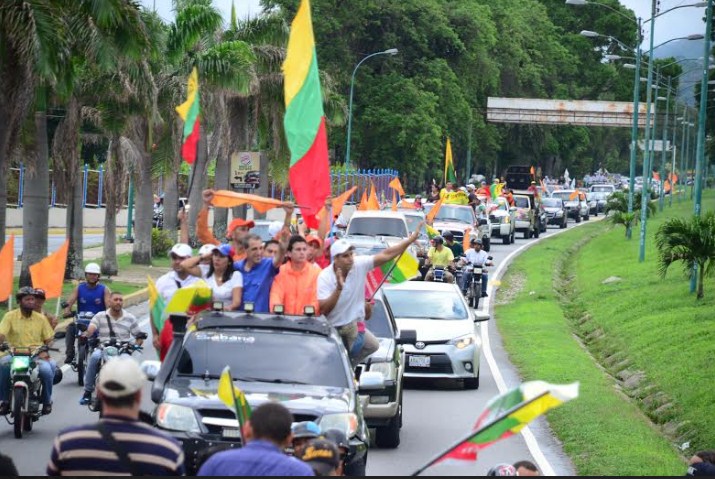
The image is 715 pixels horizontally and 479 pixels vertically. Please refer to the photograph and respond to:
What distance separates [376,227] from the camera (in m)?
35.9

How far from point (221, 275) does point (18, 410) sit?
9.98ft

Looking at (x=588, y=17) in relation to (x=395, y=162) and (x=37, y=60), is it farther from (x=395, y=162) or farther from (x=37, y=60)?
(x=37, y=60)

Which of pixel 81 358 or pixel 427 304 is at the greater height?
pixel 427 304

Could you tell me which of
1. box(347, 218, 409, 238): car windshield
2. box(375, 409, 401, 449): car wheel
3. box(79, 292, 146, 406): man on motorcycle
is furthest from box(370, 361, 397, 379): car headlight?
box(347, 218, 409, 238): car windshield

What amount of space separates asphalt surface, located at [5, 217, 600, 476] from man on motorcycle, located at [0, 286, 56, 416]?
41cm

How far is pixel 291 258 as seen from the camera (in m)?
13.9

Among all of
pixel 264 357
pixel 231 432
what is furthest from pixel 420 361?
pixel 231 432

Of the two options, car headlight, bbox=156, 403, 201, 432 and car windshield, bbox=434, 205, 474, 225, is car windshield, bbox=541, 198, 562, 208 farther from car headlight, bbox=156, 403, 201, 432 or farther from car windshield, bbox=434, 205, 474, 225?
car headlight, bbox=156, 403, 201, 432

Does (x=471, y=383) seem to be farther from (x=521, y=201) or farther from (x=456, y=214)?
(x=521, y=201)

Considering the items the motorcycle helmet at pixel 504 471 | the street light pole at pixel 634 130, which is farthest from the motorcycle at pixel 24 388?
the street light pole at pixel 634 130

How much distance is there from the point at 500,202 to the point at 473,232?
1719cm

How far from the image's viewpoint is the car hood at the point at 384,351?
16688 millimetres

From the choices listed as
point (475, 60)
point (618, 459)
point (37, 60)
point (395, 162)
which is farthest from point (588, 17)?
point (618, 459)

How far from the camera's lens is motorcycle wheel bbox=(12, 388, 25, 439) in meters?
15.6
